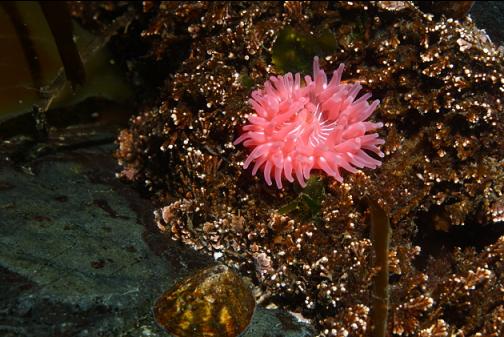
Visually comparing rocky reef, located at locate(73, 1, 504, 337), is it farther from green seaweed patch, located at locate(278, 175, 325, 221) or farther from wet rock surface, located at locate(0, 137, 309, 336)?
wet rock surface, located at locate(0, 137, 309, 336)

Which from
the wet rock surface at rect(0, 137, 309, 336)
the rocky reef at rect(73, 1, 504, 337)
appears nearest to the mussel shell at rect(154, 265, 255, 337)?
the wet rock surface at rect(0, 137, 309, 336)

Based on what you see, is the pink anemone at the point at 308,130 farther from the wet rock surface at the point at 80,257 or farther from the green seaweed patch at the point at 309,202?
the wet rock surface at the point at 80,257

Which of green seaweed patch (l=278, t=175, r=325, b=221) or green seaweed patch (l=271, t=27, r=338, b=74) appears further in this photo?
green seaweed patch (l=271, t=27, r=338, b=74)

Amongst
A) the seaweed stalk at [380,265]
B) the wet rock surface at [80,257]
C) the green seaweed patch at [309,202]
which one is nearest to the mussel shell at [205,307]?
the wet rock surface at [80,257]

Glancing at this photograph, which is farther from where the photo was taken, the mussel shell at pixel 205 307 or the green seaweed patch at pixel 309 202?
the green seaweed patch at pixel 309 202

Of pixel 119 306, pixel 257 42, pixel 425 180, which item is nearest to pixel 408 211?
pixel 425 180

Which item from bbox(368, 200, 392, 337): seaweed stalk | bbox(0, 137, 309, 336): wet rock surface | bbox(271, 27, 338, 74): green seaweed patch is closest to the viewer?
bbox(0, 137, 309, 336): wet rock surface

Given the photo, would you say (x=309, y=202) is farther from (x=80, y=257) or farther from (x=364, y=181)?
(x=80, y=257)
